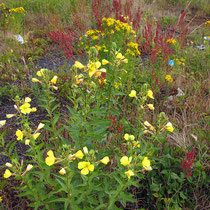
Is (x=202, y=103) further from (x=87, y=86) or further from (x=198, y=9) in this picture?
(x=198, y=9)

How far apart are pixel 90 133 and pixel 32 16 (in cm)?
650

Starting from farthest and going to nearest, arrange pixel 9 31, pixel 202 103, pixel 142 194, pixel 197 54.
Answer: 1. pixel 9 31
2. pixel 197 54
3. pixel 202 103
4. pixel 142 194

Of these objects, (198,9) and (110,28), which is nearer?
(110,28)

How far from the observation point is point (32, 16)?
662cm

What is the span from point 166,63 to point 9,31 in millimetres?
4965

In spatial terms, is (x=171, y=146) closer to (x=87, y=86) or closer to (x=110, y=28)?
(x=87, y=86)

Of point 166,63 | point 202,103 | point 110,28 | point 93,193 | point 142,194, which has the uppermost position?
point 110,28

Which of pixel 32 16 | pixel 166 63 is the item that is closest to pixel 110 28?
pixel 166 63

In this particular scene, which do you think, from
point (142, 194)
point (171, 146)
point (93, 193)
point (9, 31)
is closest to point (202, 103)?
point (171, 146)

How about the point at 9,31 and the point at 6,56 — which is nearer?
the point at 6,56

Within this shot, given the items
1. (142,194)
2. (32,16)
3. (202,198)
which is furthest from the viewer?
(32,16)

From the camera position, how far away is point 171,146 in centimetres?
235

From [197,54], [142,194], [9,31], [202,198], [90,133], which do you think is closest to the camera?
[90,133]

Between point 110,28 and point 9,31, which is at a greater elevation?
point 110,28
